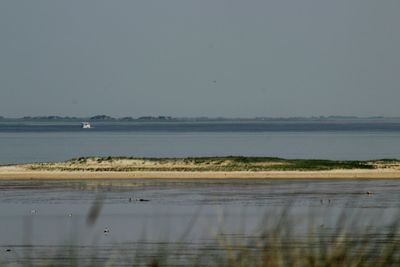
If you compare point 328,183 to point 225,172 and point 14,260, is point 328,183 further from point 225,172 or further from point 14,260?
point 14,260

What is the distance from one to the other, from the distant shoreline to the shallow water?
2793 millimetres

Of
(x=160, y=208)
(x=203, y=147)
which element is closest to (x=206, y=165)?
(x=160, y=208)

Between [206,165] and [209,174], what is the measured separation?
271cm

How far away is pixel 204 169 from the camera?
48031mm

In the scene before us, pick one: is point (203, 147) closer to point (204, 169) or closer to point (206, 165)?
point (206, 165)

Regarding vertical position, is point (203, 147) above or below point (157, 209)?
below

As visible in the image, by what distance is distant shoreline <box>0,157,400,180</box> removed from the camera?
45.3 m

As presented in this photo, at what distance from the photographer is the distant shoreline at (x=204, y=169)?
4528 centimetres

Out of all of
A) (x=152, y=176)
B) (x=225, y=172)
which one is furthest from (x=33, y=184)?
(x=225, y=172)

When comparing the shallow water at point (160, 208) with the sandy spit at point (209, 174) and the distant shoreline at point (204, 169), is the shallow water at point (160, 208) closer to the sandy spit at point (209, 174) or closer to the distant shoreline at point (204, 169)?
the sandy spit at point (209, 174)

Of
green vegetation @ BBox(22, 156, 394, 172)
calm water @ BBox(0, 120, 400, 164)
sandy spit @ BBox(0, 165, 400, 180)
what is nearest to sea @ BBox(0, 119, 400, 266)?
sandy spit @ BBox(0, 165, 400, 180)

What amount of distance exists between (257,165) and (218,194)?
13271 millimetres

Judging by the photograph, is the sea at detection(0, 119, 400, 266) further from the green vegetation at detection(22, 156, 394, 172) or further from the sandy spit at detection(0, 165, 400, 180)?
the green vegetation at detection(22, 156, 394, 172)

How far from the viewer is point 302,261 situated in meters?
8.06
